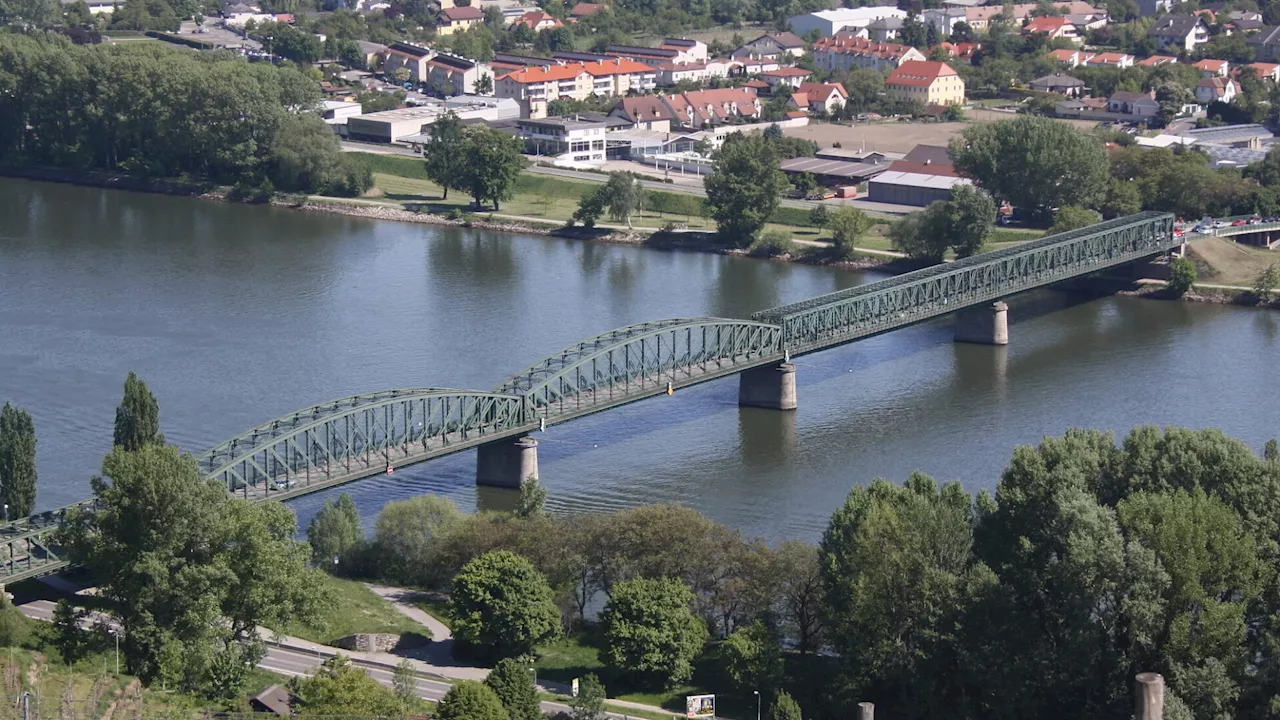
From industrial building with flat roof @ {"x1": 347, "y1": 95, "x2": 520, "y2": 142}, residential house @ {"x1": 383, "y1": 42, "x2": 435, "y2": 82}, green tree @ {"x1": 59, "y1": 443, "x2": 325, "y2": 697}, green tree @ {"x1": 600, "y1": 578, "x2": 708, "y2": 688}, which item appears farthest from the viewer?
residential house @ {"x1": 383, "y1": 42, "x2": 435, "y2": 82}

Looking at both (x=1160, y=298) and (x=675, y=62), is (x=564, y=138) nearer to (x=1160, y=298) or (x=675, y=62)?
(x=675, y=62)

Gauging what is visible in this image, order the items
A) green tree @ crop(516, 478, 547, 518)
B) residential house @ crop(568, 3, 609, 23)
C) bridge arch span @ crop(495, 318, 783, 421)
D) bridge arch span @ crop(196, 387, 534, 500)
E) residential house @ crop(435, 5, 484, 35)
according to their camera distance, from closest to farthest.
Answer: green tree @ crop(516, 478, 547, 518) < bridge arch span @ crop(196, 387, 534, 500) < bridge arch span @ crop(495, 318, 783, 421) < residential house @ crop(435, 5, 484, 35) < residential house @ crop(568, 3, 609, 23)

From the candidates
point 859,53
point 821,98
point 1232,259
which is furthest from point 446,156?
point 859,53

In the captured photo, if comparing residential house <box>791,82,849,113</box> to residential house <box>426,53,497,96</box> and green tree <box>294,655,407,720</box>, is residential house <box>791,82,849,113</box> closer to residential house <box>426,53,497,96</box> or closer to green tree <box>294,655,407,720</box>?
residential house <box>426,53,497,96</box>

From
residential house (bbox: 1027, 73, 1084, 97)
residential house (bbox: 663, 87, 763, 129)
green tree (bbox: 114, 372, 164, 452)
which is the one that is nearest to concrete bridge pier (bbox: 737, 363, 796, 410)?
green tree (bbox: 114, 372, 164, 452)

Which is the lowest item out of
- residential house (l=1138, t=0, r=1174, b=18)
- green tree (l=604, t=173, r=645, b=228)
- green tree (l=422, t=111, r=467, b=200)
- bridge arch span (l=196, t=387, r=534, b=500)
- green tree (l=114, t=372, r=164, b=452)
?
bridge arch span (l=196, t=387, r=534, b=500)

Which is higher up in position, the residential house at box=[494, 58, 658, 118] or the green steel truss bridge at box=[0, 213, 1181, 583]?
the residential house at box=[494, 58, 658, 118]

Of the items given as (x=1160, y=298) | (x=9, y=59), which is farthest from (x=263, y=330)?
(x=9, y=59)
